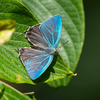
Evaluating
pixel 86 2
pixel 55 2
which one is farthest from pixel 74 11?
pixel 86 2

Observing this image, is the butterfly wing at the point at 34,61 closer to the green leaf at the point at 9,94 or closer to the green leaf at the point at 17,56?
the green leaf at the point at 17,56

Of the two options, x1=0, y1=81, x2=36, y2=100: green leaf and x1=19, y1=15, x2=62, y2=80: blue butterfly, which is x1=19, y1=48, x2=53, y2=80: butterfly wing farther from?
x1=0, y1=81, x2=36, y2=100: green leaf

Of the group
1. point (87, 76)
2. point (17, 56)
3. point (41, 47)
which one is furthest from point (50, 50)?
point (87, 76)

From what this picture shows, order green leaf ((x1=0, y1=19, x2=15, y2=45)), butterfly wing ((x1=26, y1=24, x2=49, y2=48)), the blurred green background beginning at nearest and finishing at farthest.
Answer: green leaf ((x1=0, y1=19, x2=15, y2=45)) < butterfly wing ((x1=26, y1=24, x2=49, y2=48)) < the blurred green background

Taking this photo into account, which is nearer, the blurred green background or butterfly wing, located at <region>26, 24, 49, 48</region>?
butterfly wing, located at <region>26, 24, 49, 48</region>

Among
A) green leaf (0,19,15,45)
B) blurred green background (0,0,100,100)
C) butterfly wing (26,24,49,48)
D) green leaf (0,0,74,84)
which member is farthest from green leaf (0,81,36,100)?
blurred green background (0,0,100,100)

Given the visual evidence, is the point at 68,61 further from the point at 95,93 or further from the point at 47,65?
the point at 95,93
